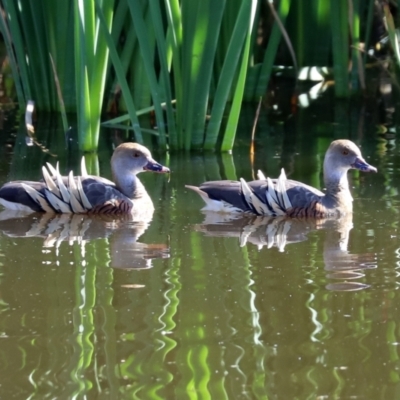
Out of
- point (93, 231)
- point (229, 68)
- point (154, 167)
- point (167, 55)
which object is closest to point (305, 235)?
point (93, 231)

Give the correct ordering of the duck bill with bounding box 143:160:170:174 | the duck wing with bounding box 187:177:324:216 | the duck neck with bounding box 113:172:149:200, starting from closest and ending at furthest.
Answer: the duck wing with bounding box 187:177:324:216
the duck neck with bounding box 113:172:149:200
the duck bill with bounding box 143:160:170:174

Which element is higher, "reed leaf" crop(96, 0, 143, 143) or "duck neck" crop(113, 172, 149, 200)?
"reed leaf" crop(96, 0, 143, 143)

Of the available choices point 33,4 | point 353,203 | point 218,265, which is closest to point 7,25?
point 33,4

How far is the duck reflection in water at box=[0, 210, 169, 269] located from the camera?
7230mm

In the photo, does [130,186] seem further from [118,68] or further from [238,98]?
[238,98]

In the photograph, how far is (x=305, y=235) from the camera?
313 inches

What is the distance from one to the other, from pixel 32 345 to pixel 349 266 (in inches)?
96.1

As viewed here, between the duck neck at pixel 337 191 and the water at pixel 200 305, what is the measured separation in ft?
0.57

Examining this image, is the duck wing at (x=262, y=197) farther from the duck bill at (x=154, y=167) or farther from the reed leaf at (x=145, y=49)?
the reed leaf at (x=145, y=49)

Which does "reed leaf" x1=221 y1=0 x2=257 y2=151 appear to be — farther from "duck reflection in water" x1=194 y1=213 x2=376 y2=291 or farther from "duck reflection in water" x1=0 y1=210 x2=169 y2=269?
"duck reflection in water" x1=0 y1=210 x2=169 y2=269

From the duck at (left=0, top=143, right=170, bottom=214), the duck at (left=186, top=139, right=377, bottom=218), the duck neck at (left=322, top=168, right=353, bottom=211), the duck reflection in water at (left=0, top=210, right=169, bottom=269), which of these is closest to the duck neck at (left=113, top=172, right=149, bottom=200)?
the duck at (left=0, top=143, right=170, bottom=214)

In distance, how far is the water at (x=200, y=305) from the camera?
4.95 meters

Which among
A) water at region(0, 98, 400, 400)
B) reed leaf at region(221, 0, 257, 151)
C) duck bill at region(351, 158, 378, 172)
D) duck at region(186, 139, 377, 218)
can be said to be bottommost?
water at region(0, 98, 400, 400)

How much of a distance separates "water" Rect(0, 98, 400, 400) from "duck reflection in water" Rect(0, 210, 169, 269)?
0.06 ft
